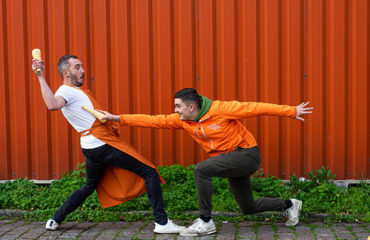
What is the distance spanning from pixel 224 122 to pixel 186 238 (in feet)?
4.12

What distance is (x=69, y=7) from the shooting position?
594 cm

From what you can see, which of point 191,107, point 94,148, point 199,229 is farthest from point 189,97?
point 199,229

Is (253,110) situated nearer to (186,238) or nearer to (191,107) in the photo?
(191,107)

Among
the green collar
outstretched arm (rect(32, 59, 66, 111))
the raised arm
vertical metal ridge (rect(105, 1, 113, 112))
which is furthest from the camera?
vertical metal ridge (rect(105, 1, 113, 112))

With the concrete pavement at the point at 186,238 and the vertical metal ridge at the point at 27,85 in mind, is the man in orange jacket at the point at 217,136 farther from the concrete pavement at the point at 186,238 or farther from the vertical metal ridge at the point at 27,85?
the vertical metal ridge at the point at 27,85

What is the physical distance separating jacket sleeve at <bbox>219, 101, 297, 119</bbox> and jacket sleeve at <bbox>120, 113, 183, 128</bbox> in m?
0.54

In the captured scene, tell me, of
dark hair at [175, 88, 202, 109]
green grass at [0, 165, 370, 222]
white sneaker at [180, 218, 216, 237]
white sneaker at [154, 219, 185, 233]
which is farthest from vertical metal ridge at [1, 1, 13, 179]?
white sneaker at [180, 218, 216, 237]


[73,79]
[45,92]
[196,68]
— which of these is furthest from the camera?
[196,68]

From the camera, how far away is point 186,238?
4.18 m

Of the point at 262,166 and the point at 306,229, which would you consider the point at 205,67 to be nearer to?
the point at 262,166

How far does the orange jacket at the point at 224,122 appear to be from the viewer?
407 centimetres

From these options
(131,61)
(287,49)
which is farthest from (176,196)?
(287,49)

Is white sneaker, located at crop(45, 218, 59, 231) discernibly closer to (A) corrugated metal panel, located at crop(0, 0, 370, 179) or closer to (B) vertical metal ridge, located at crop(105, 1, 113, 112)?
(A) corrugated metal panel, located at crop(0, 0, 370, 179)

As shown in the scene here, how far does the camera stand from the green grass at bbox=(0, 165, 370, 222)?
193 inches
